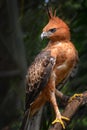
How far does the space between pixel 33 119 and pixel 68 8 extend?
99.9 inches

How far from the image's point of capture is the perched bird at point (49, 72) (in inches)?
247

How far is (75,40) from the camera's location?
7.88 m

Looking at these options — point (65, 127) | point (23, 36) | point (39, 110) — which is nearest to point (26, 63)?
point (23, 36)

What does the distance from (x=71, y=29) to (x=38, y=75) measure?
1667 millimetres

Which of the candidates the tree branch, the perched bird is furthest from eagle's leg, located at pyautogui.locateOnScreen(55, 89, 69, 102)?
the tree branch

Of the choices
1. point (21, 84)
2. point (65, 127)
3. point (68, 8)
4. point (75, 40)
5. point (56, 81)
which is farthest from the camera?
point (21, 84)

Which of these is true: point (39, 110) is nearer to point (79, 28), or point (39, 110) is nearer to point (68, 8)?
point (79, 28)

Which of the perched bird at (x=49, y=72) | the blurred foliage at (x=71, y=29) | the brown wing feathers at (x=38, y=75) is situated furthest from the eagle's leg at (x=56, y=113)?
the blurred foliage at (x=71, y=29)

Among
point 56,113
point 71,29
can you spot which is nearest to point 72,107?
point 56,113

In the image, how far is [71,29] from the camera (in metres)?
7.89

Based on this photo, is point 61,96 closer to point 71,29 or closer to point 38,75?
point 38,75

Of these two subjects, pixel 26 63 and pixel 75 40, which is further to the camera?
pixel 26 63

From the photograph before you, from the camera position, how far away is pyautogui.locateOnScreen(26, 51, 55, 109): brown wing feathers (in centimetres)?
627

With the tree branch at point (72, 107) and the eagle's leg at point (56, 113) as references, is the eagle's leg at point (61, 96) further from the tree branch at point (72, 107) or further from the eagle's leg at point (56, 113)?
the tree branch at point (72, 107)
